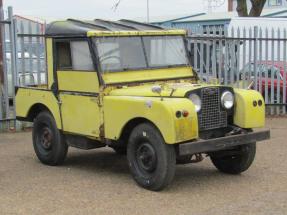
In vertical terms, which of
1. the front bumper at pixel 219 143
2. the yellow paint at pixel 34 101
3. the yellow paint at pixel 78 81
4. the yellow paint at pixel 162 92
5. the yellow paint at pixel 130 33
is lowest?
the front bumper at pixel 219 143

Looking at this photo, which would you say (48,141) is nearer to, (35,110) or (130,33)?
(35,110)

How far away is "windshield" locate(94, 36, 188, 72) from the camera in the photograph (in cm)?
777

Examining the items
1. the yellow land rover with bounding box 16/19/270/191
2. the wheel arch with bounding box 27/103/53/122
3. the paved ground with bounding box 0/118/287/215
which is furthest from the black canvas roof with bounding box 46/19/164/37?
the paved ground with bounding box 0/118/287/215

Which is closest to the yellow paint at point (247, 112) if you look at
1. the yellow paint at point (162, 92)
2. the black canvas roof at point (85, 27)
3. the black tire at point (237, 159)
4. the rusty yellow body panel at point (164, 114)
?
the black tire at point (237, 159)

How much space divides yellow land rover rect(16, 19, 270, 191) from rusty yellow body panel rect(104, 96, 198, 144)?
0.04ft

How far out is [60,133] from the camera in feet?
27.6

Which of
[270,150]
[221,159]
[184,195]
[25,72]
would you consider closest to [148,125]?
[184,195]

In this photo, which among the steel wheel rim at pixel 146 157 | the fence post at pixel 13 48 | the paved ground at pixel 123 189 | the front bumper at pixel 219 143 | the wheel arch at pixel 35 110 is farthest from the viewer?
the fence post at pixel 13 48

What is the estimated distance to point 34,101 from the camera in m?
8.75

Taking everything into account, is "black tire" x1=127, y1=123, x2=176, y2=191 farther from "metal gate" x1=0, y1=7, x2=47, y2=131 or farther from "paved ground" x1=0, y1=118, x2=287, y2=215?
"metal gate" x1=0, y1=7, x2=47, y2=131

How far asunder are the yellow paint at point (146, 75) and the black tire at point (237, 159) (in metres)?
1.29

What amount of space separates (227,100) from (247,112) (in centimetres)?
30

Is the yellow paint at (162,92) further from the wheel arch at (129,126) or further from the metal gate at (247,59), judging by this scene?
the metal gate at (247,59)

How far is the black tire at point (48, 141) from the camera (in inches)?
332
